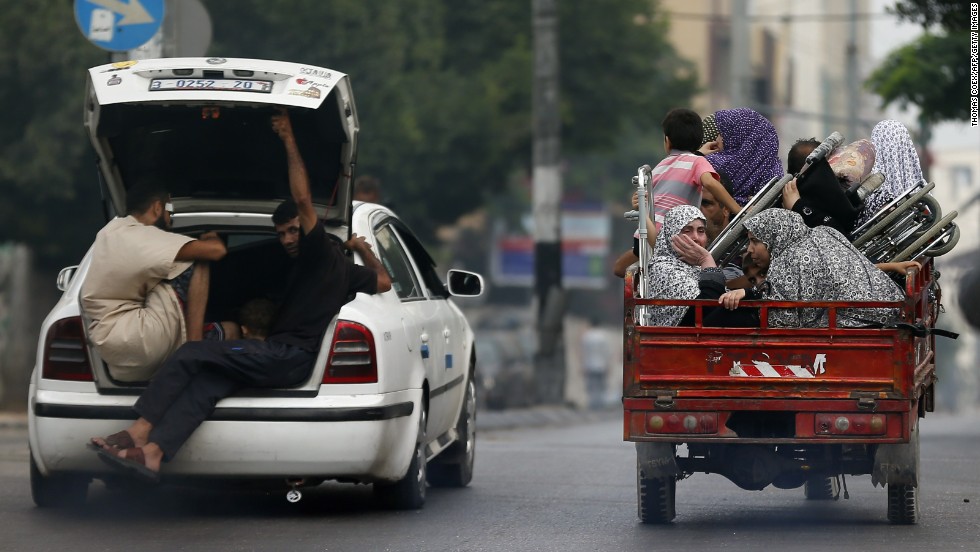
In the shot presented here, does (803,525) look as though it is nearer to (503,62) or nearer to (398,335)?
(398,335)

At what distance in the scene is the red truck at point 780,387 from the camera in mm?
7742

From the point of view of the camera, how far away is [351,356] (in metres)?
8.18

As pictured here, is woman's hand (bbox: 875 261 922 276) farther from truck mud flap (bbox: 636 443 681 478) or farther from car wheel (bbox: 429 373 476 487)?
car wheel (bbox: 429 373 476 487)

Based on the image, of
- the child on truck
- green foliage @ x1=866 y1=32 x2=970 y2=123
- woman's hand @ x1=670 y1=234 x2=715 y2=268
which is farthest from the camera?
green foliage @ x1=866 y1=32 x2=970 y2=123

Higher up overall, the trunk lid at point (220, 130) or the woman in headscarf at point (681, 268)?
the trunk lid at point (220, 130)

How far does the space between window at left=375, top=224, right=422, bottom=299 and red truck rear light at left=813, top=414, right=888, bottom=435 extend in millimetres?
2321

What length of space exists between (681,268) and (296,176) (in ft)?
5.99

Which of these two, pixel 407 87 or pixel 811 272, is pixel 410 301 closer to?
pixel 811 272

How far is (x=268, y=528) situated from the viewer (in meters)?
8.23

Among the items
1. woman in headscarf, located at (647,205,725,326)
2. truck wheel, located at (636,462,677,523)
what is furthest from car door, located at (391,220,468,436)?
woman in headscarf, located at (647,205,725,326)

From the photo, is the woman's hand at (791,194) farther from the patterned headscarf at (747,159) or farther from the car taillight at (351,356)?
the car taillight at (351,356)

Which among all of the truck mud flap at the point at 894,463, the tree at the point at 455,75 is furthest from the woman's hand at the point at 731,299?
the tree at the point at 455,75

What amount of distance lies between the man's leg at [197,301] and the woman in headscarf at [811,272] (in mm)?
2388

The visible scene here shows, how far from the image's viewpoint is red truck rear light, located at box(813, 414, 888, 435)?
25.3 ft
